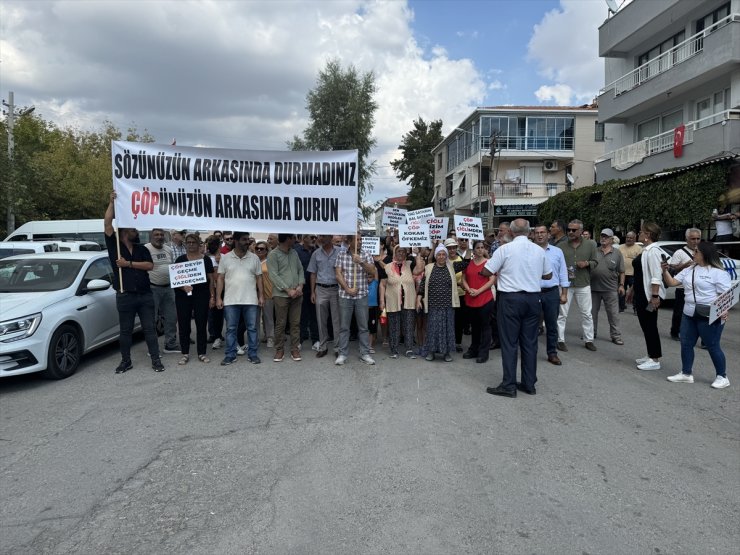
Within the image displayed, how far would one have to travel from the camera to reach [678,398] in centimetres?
591

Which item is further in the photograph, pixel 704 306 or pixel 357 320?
pixel 357 320

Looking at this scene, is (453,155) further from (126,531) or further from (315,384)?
(126,531)

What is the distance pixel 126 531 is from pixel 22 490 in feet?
3.78

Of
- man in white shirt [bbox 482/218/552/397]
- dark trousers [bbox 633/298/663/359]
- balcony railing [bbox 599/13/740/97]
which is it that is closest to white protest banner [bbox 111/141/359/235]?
man in white shirt [bbox 482/218/552/397]

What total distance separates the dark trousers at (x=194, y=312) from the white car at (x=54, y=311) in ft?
3.55

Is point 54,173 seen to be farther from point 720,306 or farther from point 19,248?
point 720,306

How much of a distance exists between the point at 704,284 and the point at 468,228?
394cm

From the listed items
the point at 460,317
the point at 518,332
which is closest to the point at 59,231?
the point at 460,317

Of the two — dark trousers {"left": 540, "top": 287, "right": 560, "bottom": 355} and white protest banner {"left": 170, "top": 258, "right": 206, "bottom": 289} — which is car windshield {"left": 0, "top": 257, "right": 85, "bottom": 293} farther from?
dark trousers {"left": 540, "top": 287, "right": 560, "bottom": 355}

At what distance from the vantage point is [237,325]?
7473 millimetres

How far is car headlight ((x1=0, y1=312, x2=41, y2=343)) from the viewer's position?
19.8 feet

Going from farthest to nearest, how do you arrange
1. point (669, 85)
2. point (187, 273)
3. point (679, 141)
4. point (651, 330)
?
point (669, 85), point (679, 141), point (187, 273), point (651, 330)

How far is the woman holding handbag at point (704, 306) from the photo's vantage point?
242 inches

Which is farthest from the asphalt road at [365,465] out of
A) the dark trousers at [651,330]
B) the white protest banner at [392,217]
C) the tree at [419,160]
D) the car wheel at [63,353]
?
the tree at [419,160]
